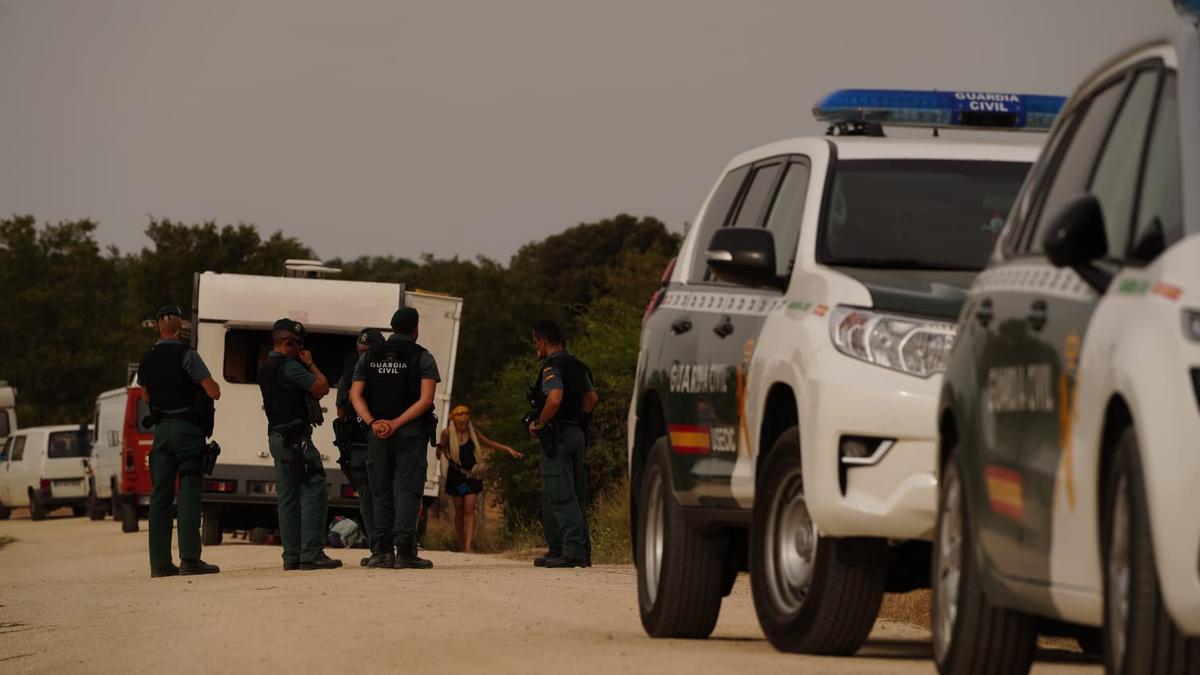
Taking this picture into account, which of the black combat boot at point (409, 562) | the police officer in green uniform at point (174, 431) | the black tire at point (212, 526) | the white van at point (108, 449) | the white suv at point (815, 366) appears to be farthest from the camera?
the white van at point (108, 449)

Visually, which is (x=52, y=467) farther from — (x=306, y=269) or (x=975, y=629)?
(x=975, y=629)

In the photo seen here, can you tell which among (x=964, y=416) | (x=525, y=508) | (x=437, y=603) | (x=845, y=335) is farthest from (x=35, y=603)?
(x=525, y=508)

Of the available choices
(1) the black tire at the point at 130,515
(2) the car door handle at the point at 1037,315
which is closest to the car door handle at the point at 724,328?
(2) the car door handle at the point at 1037,315

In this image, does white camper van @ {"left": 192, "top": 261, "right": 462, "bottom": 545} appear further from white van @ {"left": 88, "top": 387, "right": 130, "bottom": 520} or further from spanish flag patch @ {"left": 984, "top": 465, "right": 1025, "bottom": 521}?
spanish flag patch @ {"left": 984, "top": 465, "right": 1025, "bottom": 521}

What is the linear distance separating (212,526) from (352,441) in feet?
23.3

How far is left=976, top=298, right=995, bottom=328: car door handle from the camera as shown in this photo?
695 cm

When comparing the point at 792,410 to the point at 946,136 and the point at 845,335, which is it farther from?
the point at 946,136

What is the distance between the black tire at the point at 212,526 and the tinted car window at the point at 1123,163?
20.4 metres

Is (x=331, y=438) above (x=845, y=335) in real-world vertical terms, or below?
below

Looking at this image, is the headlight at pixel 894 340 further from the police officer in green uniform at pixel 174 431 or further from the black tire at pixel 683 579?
the police officer in green uniform at pixel 174 431

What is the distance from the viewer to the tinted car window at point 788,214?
9680mm

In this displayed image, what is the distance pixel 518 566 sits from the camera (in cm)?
1834

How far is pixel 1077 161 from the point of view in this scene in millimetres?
6750

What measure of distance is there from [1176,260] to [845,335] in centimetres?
330
